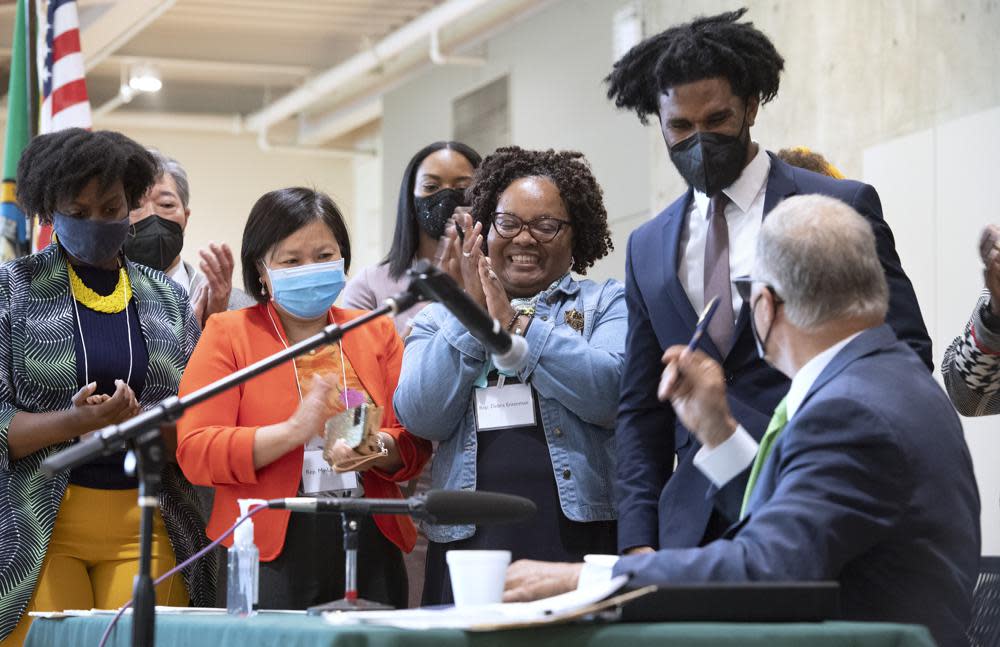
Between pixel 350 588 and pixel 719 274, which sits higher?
pixel 719 274

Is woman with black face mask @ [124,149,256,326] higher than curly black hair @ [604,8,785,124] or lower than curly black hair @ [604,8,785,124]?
lower

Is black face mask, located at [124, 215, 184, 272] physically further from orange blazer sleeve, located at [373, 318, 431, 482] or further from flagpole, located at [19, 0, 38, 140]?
flagpole, located at [19, 0, 38, 140]

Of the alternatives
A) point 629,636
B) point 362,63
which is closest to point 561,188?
point 629,636

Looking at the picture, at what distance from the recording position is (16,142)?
4.89m

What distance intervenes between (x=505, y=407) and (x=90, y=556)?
37.7 inches

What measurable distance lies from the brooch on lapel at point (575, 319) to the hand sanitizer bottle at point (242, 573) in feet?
3.09

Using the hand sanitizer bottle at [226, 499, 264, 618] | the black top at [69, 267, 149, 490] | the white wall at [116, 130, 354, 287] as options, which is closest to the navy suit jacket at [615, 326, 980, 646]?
the hand sanitizer bottle at [226, 499, 264, 618]

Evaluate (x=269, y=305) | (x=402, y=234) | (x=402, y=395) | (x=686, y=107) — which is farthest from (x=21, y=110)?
(x=686, y=107)

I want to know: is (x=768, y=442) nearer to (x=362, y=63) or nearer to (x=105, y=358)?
(x=105, y=358)

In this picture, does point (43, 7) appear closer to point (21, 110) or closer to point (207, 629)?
point (21, 110)

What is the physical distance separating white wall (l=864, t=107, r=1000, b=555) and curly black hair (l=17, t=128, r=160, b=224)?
128 inches

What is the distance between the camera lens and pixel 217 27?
33.2ft

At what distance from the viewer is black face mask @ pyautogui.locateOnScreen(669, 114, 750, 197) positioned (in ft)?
8.41

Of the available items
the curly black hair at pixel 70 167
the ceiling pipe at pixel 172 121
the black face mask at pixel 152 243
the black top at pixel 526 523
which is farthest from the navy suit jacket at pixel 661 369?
the ceiling pipe at pixel 172 121
